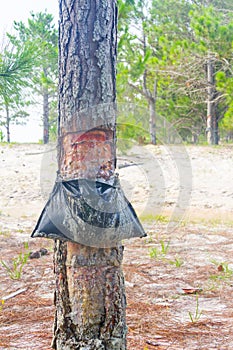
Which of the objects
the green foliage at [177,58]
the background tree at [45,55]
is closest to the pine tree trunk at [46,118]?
the background tree at [45,55]

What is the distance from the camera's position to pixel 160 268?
10.0 ft

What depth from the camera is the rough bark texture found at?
1466 mm

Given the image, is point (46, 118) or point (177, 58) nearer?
point (177, 58)

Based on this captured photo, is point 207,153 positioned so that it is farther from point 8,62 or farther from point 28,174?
point 8,62

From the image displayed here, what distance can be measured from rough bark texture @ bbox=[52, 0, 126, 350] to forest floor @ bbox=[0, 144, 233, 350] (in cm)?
25

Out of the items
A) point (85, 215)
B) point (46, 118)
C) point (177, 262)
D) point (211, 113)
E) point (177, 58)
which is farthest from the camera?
point (46, 118)

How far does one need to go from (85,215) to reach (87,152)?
0.75 ft

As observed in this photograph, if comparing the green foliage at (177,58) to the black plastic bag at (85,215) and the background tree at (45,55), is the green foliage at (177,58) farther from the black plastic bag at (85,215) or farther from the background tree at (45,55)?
the black plastic bag at (85,215)

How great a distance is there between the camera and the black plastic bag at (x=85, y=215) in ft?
4.71

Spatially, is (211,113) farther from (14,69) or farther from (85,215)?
(85,215)

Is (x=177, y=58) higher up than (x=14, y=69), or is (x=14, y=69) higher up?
(x=177, y=58)

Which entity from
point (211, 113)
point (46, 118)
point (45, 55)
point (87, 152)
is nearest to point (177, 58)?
point (211, 113)

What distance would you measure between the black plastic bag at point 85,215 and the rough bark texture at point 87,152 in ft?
0.15

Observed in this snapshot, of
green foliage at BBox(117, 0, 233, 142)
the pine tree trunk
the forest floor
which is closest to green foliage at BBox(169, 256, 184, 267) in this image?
the forest floor
